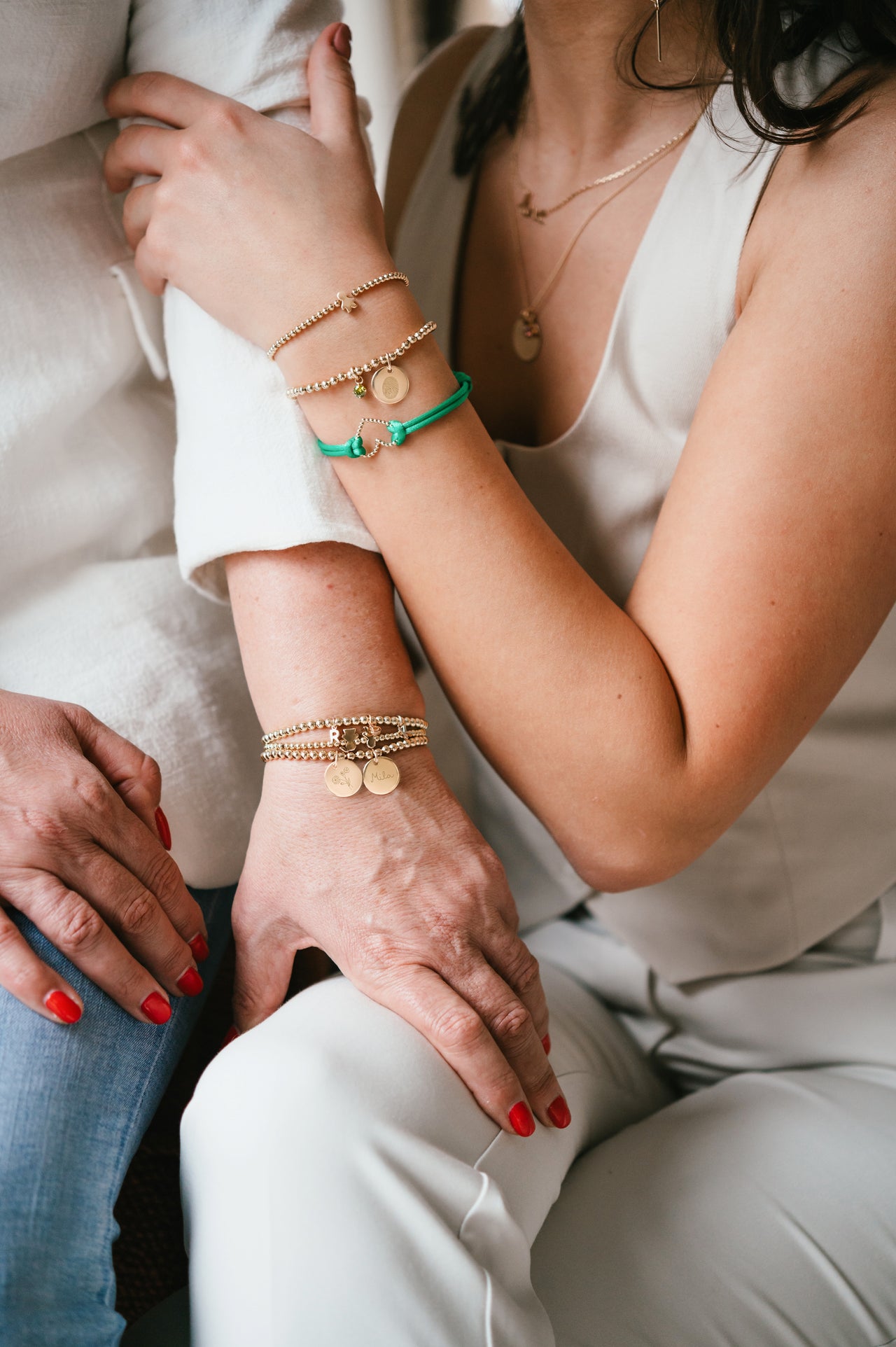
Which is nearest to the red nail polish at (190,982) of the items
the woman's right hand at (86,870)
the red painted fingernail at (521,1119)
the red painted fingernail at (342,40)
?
the woman's right hand at (86,870)

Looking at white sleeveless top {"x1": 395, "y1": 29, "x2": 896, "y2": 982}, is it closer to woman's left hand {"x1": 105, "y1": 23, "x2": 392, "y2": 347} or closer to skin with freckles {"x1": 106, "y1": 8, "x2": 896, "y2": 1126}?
skin with freckles {"x1": 106, "y1": 8, "x2": 896, "y2": 1126}

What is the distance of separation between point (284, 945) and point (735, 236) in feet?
2.11

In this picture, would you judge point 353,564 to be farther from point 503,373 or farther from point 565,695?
point 503,373

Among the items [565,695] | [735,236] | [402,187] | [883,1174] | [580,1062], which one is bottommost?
[883,1174]

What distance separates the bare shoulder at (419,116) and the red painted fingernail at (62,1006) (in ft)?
2.81

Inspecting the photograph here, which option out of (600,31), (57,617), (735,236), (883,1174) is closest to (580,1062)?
(883,1174)

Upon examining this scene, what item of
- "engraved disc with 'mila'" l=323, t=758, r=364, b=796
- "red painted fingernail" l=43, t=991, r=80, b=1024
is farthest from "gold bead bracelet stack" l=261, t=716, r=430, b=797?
"red painted fingernail" l=43, t=991, r=80, b=1024

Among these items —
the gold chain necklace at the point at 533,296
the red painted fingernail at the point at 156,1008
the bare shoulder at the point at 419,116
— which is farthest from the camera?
the bare shoulder at the point at 419,116

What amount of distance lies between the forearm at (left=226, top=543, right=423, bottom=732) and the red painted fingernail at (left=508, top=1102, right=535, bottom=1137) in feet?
0.97

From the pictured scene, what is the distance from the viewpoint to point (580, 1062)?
90cm

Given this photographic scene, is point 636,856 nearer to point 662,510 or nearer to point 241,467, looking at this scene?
point 662,510

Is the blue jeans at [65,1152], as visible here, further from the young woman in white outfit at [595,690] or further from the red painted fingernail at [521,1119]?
the red painted fingernail at [521,1119]

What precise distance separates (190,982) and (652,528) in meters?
0.55

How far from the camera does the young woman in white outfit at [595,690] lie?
634 millimetres
